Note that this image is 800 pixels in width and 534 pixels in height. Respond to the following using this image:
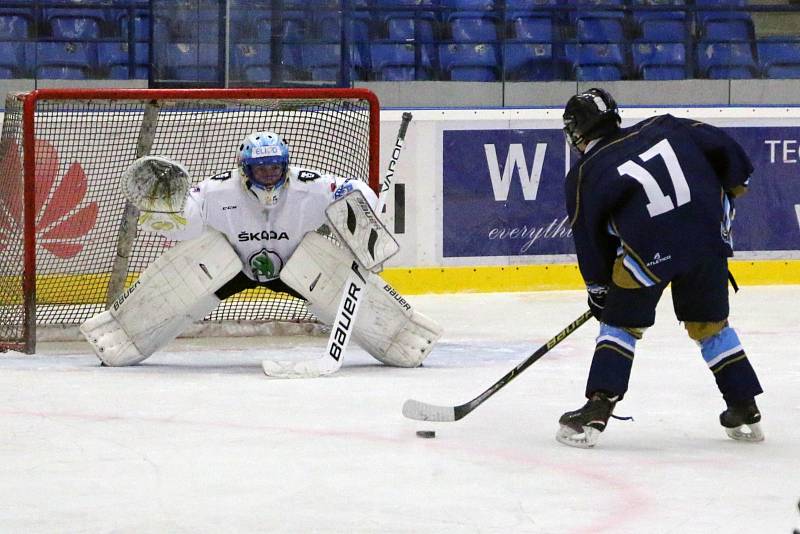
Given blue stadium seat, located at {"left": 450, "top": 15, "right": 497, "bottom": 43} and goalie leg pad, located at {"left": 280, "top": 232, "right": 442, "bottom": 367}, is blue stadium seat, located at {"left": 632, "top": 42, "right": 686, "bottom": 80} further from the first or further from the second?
goalie leg pad, located at {"left": 280, "top": 232, "right": 442, "bottom": 367}

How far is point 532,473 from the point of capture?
150 inches

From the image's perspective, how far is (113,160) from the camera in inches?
267

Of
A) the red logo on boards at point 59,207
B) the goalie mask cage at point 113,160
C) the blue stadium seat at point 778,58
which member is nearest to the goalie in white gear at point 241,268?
the goalie mask cage at point 113,160

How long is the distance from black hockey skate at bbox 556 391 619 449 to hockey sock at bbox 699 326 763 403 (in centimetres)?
29

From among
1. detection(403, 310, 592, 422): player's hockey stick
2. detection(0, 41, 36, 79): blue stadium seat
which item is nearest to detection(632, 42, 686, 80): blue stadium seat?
detection(0, 41, 36, 79): blue stadium seat

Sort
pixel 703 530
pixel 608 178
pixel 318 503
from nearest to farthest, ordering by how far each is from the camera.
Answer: pixel 703 530 → pixel 318 503 → pixel 608 178

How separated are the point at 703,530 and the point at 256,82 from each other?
413cm

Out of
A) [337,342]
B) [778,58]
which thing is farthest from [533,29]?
[337,342]

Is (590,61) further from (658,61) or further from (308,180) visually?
(308,180)

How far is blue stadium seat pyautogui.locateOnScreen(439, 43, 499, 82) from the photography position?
8.38m

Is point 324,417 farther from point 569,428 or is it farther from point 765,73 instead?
point 765,73

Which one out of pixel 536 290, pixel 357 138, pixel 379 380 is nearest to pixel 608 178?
pixel 379 380

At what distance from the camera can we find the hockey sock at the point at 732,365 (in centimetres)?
415

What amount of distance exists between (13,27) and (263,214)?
9.64 feet
